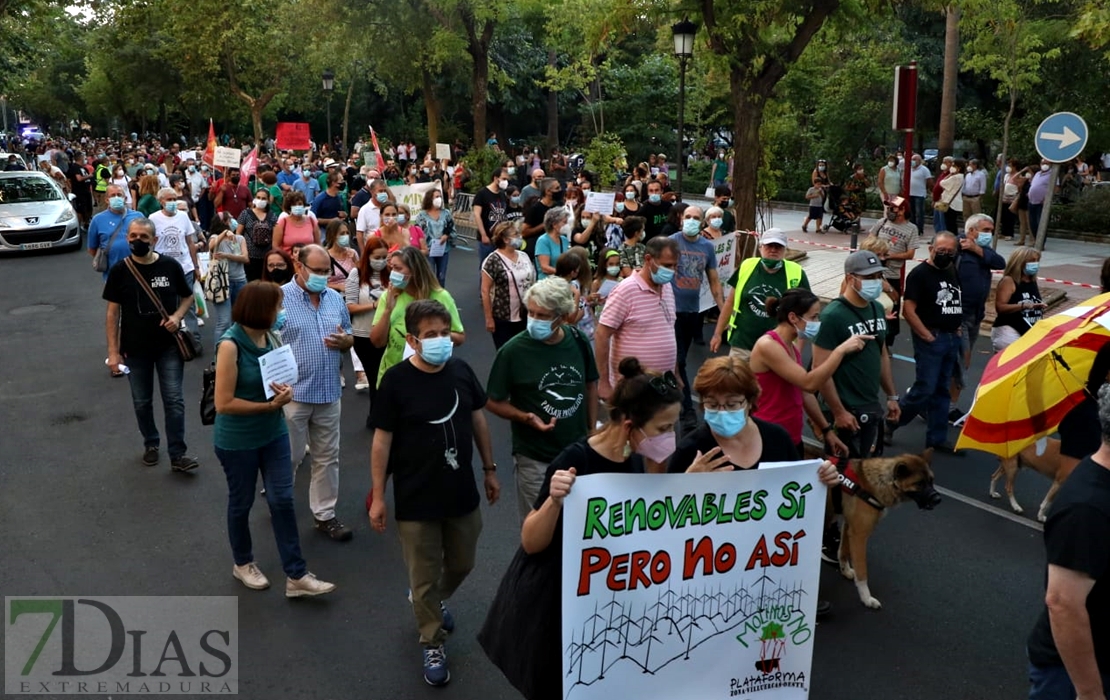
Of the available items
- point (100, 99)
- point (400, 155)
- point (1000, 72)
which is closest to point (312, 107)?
point (400, 155)

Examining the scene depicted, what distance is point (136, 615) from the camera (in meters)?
5.54

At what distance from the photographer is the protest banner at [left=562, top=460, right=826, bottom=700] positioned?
3586mm

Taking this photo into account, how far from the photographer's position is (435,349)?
183 inches

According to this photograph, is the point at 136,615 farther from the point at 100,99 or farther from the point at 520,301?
the point at 100,99

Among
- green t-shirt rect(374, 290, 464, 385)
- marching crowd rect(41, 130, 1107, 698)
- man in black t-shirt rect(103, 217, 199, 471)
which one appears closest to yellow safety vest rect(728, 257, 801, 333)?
marching crowd rect(41, 130, 1107, 698)

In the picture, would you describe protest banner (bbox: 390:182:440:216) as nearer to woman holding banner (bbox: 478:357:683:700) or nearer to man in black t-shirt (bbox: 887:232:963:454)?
man in black t-shirt (bbox: 887:232:963:454)

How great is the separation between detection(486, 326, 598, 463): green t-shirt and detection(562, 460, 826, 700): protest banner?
Result: 1.43m

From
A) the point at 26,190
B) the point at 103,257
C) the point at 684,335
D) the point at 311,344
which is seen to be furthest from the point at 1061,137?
the point at 26,190

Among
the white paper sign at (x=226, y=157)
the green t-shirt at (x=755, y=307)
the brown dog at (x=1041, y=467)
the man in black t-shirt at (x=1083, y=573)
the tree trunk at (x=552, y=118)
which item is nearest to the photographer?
the man in black t-shirt at (x=1083, y=573)

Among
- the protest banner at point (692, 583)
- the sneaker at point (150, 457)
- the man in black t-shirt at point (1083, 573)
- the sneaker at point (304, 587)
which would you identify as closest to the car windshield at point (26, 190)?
the sneaker at point (150, 457)

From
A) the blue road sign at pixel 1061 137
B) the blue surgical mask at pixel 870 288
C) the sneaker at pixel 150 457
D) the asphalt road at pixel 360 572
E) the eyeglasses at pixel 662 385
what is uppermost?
the blue road sign at pixel 1061 137

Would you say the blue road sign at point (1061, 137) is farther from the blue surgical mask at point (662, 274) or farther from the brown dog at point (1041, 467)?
the blue surgical mask at point (662, 274)

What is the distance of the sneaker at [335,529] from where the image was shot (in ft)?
21.1

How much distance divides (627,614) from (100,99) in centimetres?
7097
